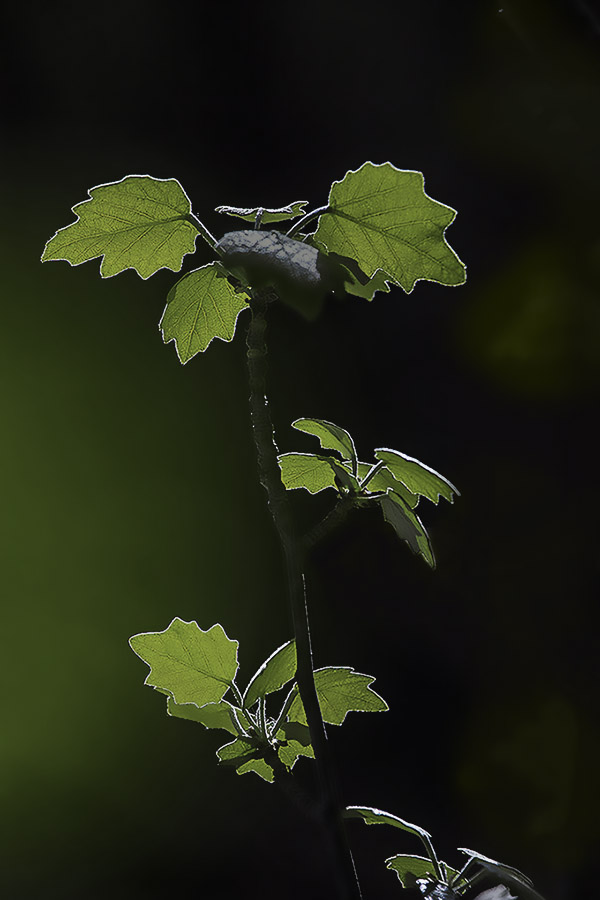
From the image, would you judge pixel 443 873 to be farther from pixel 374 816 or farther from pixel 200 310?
pixel 200 310

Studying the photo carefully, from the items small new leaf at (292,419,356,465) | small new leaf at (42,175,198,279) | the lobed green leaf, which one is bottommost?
the lobed green leaf

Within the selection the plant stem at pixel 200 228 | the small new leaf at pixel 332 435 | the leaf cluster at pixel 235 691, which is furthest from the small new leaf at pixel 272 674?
the plant stem at pixel 200 228

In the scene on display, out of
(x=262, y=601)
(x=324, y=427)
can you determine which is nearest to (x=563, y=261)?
(x=262, y=601)

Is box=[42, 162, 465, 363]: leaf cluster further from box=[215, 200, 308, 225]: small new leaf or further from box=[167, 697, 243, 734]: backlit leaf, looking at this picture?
box=[167, 697, 243, 734]: backlit leaf

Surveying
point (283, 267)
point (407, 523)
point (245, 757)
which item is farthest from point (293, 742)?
point (283, 267)

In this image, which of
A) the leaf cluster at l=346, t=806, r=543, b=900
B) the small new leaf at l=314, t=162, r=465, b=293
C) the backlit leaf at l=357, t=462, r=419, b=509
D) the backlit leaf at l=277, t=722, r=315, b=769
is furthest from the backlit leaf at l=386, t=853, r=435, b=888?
the small new leaf at l=314, t=162, r=465, b=293

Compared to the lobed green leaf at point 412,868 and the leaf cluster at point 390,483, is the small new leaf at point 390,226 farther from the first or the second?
the lobed green leaf at point 412,868

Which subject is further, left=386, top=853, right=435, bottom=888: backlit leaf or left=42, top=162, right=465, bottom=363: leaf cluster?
left=386, top=853, right=435, bottom=888: backlit leaf
